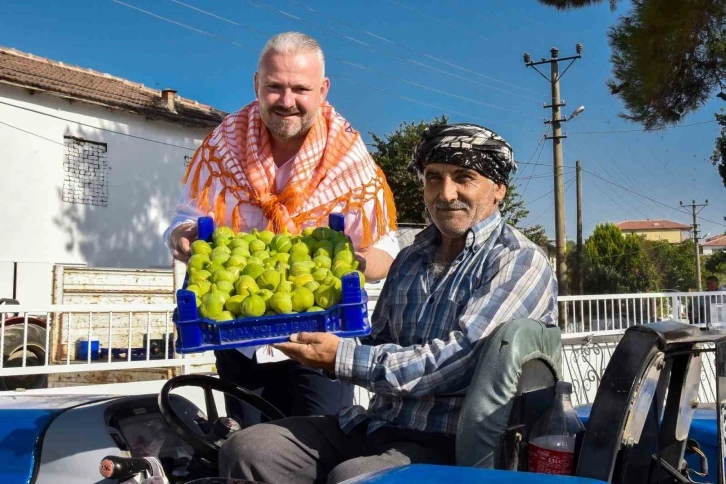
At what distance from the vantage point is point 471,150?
2533 millimetres

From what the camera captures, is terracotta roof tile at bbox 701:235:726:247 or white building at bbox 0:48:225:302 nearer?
white building at bbox 0:48:225:302

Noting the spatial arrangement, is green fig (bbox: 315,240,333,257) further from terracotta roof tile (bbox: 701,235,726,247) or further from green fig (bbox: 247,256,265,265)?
terracotta roof tile (bbox: 701,235,726,247)

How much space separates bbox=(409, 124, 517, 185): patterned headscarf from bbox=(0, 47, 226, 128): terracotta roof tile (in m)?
16.5

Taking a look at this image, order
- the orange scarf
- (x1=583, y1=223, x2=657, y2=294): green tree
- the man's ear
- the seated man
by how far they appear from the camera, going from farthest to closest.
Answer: (x1=583, y1=223, x2=657, y2=294): green tree, the orange scarf, the man's ear, the seated man

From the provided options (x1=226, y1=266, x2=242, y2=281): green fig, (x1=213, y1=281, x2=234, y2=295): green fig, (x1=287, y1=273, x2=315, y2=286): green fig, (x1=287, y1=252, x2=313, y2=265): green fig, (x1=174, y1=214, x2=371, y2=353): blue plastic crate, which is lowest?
(x1=174, y1=214, x2=371, y2=353): blue plastic crate

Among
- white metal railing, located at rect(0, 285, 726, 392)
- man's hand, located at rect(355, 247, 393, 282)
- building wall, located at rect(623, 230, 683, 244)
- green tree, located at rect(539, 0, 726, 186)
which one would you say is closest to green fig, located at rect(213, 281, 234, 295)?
man's hand, located at rect(355, 247, 393, 282)

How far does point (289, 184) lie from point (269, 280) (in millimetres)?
905

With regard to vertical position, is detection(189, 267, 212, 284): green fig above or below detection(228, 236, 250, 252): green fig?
below

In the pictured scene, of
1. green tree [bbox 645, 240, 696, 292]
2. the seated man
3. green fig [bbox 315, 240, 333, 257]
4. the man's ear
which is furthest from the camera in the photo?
green tree [bbox 645, 240, 696, 292]

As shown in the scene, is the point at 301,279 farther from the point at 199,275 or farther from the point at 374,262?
the point at 374,262

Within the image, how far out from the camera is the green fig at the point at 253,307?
2254mm

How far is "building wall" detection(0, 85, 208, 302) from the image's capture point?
56.4 ft

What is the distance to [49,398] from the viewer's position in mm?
3076

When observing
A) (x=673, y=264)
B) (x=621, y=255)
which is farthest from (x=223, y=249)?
(x=673, y=264)
